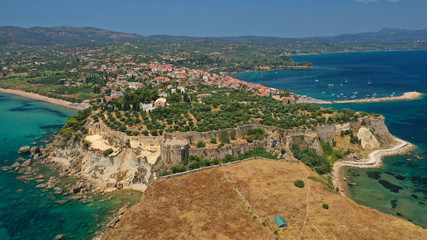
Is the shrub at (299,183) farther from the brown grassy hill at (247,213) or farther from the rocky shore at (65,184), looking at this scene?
the rocky shore at (65,184)

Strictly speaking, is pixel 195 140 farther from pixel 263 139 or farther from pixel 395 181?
pixel 395 181

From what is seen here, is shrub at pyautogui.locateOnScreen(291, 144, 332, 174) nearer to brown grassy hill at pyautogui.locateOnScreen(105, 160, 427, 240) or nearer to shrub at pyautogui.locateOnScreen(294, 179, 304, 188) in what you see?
brown grassy hill at pyautogui.locateOnScreen(105, 160, 427, 240)

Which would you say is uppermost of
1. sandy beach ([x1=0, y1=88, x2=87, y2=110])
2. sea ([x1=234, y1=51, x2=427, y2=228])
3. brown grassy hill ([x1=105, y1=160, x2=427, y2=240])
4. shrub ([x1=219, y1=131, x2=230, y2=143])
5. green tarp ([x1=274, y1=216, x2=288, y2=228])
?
Answer: shrub ([x1=219, y1=131, x2=230, y2=143])

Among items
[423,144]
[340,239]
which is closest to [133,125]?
[340,239]

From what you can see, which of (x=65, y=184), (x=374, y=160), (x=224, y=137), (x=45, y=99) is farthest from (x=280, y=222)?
(x=45, y=99)

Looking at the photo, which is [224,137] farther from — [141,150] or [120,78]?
[120,78]

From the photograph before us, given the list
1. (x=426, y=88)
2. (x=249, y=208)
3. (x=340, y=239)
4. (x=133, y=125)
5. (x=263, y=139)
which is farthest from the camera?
(x=426, y=88)

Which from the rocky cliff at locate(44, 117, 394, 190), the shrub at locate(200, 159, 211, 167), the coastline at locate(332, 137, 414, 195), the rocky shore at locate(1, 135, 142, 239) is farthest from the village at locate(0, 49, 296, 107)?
the coastline at locate(332, 137, 414, 195)

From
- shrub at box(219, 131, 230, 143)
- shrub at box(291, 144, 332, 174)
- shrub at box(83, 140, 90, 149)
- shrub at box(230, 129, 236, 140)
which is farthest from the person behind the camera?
shrub at box(83, 140, 90, 149)

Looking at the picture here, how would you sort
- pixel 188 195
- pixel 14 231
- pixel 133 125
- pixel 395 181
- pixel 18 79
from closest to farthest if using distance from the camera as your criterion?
pixel 188 195 < pixel 14 231 < pixel 395 181 < pixel 133 125 < pixel 18 79
